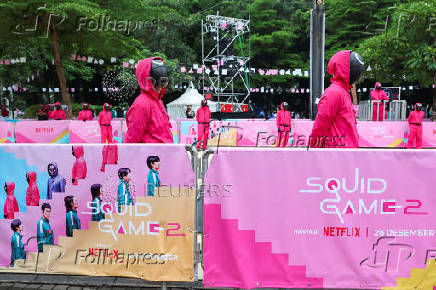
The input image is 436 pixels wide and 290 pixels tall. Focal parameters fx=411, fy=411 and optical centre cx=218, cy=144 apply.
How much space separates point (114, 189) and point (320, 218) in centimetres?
195

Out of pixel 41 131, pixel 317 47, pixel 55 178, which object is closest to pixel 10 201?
pixel 55 178

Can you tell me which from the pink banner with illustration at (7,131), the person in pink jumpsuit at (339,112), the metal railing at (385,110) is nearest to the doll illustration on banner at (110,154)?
the person in pink jumpsuit at (339,112)

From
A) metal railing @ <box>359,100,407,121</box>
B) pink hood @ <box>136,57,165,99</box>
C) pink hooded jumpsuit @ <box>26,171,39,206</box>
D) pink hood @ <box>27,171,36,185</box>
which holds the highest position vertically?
pink hood @ <box>136,57,165,99</box>

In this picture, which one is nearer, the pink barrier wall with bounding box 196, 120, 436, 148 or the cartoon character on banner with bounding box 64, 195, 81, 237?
the cartoon character on banner with bounding box 64, 195, 81, 237

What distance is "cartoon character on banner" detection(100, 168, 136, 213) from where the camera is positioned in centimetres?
391

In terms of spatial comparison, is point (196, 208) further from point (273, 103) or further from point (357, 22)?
point (273, 103)

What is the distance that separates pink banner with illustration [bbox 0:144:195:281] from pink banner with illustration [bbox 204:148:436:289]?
0.33 m

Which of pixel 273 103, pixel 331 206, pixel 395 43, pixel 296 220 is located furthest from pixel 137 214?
pixel 273 103

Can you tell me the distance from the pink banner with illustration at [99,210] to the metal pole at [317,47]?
418 inches

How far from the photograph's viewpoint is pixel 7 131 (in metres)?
14.4

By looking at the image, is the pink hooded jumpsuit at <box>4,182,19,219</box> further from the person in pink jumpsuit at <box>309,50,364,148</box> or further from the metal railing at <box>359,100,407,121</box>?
the metal railing at <box>359,100,407,121</box>

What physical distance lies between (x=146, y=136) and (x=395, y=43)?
16652mm

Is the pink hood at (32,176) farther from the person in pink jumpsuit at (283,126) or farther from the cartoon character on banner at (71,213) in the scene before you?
the person in pink jumpsuit at (283,126)

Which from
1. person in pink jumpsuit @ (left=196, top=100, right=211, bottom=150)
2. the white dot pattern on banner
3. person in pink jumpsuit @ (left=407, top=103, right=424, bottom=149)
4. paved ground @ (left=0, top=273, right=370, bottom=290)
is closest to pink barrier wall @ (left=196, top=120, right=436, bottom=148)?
person in pink jumpsuit @ (left=407, top=103, right=424, bottom=149)
